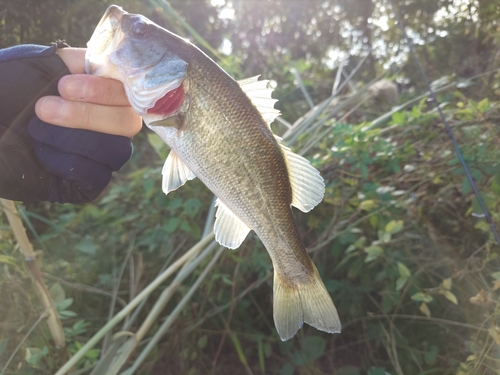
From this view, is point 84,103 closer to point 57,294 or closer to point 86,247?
point 57,294

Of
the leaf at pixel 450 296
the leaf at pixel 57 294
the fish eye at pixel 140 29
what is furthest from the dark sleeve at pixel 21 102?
the leaf at pixel 450 296

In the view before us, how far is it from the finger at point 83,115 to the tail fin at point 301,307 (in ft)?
2.53

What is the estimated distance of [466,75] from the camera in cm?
498

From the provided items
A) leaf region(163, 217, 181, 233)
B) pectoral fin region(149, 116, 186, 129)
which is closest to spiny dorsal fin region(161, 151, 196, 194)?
pectoral fin region(149, 116, 186, 129)

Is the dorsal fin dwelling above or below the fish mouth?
below

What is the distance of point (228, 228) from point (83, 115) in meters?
0.62

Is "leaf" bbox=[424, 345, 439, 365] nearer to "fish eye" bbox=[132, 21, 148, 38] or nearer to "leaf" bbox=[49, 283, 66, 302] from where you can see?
"leaf" bbox=[49, 283, 66, 302]

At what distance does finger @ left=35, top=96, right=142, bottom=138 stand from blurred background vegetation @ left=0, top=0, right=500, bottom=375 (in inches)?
35.5

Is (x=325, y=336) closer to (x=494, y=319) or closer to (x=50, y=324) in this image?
(x=494, y=319)

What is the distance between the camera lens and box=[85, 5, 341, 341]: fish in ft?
4.05

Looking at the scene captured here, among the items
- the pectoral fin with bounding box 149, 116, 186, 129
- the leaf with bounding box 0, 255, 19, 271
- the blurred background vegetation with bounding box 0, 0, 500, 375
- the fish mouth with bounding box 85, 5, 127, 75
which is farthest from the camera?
the blurred background vegetation with bounding box 0, 0, 500, 375

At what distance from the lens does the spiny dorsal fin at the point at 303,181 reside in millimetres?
1287

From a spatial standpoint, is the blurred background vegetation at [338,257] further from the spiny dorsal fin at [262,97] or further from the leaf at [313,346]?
the spiny dorsal fin at [262,97]

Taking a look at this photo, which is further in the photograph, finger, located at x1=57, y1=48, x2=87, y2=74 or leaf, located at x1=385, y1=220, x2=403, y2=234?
leaf, located at x1=385, y1=220, x2=403, y2=234
